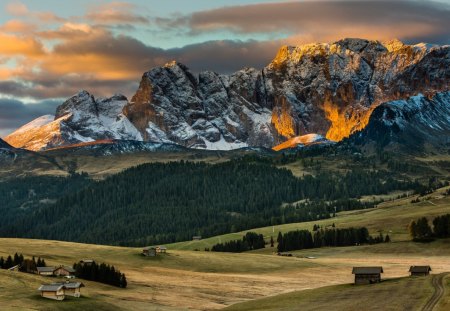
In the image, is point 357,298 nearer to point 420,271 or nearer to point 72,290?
point 420,271

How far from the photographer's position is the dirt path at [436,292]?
116m

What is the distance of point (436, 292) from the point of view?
431 ft

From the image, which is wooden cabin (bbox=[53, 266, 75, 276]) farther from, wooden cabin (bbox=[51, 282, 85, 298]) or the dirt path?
the dirt path

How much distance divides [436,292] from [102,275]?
7113 cm

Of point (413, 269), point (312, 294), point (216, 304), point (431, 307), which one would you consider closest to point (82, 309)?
point (216, 304)

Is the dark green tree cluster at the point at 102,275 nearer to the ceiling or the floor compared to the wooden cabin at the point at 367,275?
nearer to the ceiling

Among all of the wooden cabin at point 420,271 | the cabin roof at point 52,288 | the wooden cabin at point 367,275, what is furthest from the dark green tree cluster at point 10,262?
the wooden cabin at point 420,271

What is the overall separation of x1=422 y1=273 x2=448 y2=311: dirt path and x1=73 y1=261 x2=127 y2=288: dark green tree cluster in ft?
197

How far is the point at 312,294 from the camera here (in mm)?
148250

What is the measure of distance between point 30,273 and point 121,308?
42.9m

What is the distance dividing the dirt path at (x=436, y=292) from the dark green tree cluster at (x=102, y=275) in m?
60.2

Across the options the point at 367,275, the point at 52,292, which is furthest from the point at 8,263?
Result: the point at 367,275

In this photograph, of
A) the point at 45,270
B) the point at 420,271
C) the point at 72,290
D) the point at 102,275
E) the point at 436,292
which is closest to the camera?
the point at 436,292

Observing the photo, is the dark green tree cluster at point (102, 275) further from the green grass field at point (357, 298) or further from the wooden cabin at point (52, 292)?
the green grass field at point (357, 298)
